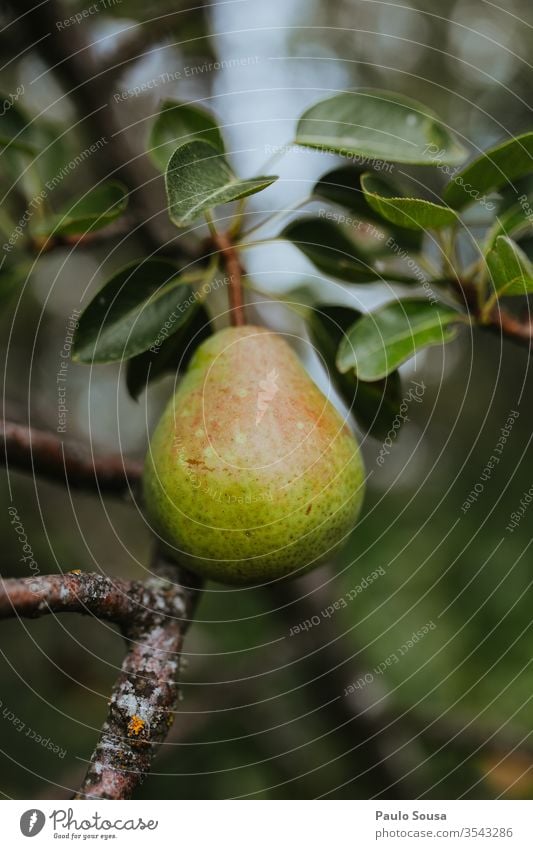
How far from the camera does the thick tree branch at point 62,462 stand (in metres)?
1.10

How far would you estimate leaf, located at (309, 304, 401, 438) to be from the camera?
1037 millimetres

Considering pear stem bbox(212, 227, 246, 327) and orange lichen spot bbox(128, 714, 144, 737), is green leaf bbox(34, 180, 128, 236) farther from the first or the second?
orange lichen spot bbox(128, 714, 144, 737)

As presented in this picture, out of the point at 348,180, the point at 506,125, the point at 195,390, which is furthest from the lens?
the point at 506,125

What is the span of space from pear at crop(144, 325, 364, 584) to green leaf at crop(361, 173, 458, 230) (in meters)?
0.25

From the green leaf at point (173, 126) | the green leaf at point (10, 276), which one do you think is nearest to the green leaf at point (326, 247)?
the green leaf at point (173, 126)

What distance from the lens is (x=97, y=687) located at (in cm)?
210

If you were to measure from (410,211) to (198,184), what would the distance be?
0.29m

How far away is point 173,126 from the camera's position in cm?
109

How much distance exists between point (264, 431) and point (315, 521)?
13 centimetres

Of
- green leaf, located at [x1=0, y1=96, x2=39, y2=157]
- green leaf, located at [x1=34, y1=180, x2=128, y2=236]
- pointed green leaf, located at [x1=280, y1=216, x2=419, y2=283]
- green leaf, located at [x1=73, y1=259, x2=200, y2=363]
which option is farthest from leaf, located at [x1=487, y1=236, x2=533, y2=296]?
green leaf, located at [x1=0, y1=96, x2=39, y2=157]

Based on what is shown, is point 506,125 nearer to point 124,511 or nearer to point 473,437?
point 473,437

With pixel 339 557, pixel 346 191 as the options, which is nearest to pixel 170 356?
pixel 346 191
